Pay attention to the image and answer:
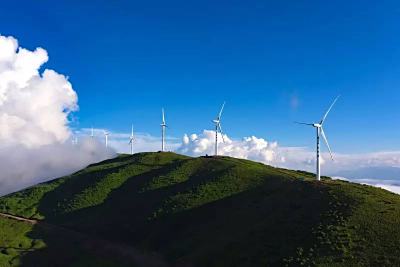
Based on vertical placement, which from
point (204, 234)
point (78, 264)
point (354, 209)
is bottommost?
point (78, 264)

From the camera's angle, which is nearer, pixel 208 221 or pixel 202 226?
pixel 202 226

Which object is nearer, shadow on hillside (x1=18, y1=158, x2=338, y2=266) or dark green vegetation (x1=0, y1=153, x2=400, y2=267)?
dark green vegetation (x1=0, y1=153, x2=400, y2=267)

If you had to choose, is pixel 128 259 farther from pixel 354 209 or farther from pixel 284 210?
pixel 354 209

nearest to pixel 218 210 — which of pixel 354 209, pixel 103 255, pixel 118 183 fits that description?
→ pixel 103 255

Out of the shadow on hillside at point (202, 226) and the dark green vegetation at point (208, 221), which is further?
the shadow on hillside at point (202, 226)
